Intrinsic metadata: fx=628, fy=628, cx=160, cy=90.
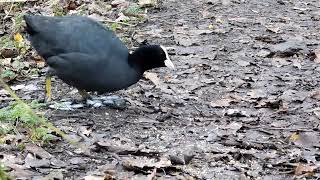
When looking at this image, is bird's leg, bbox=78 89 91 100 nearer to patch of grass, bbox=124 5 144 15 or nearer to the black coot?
the black coot

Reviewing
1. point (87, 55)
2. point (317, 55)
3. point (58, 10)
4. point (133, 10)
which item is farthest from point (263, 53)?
point (58, 10)

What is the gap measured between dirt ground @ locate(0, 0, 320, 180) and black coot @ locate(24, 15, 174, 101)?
28 cm

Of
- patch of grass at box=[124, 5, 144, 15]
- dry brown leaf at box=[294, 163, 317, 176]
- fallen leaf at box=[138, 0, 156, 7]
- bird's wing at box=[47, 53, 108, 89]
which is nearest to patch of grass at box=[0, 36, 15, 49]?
patch of grass at box=[124, 5, 144, 15]

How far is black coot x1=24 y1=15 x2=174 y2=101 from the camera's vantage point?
4.66 m

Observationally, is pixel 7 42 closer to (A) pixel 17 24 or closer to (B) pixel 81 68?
(A) pixel 17 24

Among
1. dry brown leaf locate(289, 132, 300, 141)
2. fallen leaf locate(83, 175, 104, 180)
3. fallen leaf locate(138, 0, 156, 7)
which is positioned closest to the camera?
fallen leaf locate(83, 175, 104, 180)

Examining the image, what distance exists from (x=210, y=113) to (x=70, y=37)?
1241mm

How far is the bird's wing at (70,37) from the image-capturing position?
473 cm

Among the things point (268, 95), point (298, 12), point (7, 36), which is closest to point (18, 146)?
point (268, 95)

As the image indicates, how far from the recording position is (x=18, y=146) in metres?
3.93

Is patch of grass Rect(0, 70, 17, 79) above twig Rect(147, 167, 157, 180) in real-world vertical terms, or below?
below

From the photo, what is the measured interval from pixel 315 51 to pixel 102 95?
2.35 metres

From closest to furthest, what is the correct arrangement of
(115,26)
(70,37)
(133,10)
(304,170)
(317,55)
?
(304,170) < (70,37) < (317,55) < (115,26) < (133,10)

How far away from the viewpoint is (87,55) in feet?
15.3
